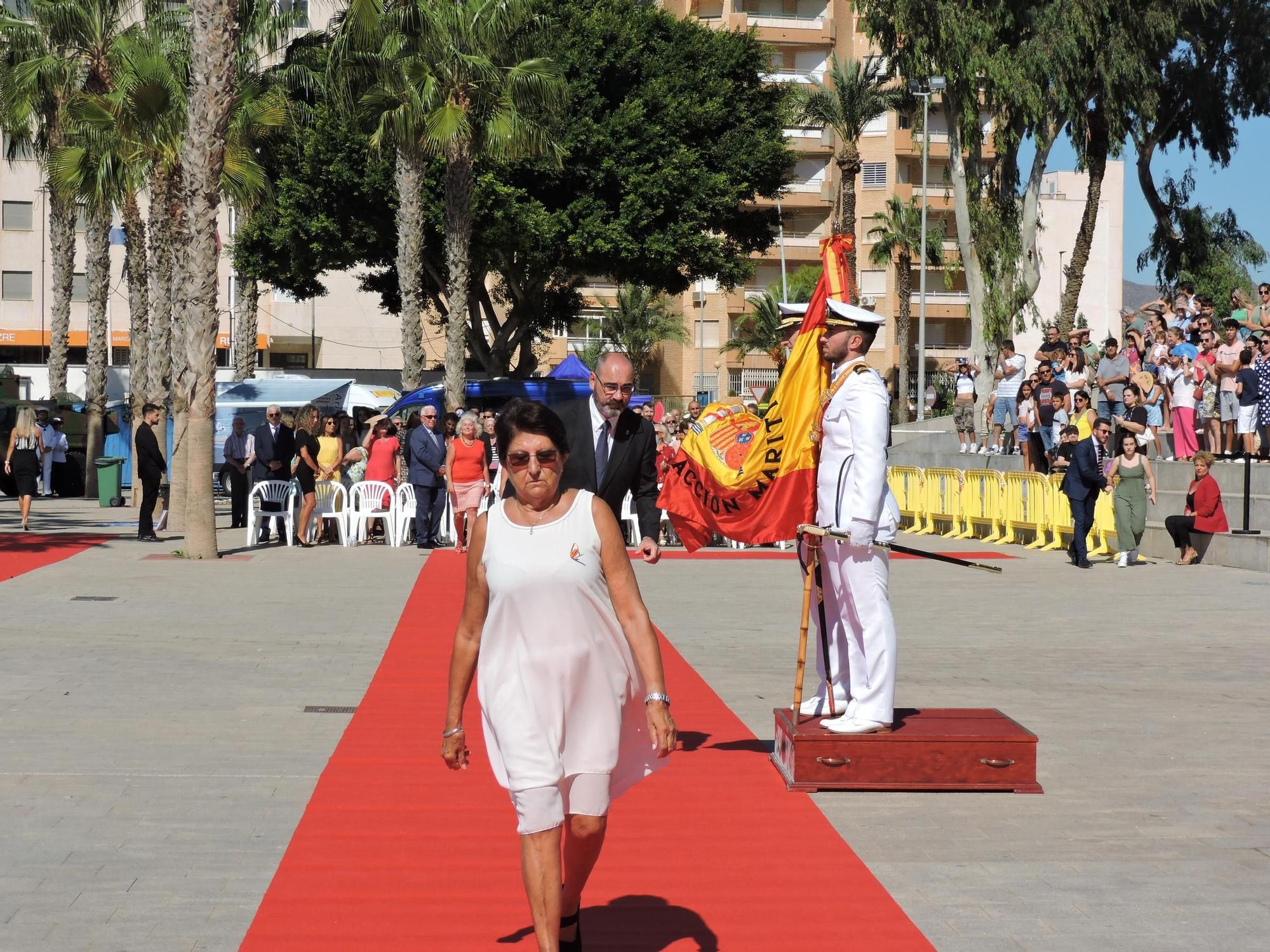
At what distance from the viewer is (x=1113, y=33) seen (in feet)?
119

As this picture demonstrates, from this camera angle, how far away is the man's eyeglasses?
4414mm

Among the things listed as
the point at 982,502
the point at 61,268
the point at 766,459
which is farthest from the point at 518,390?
the point at 766,459

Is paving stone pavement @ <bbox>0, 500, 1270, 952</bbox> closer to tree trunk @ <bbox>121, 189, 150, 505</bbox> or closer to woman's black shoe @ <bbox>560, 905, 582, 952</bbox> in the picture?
woman's black shoe @ <bbox>560, 905, 582, 952</bbox>

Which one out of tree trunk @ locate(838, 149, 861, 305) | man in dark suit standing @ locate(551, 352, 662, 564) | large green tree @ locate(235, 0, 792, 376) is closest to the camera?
man in dark suit standing @ locate(551, 352, 662, 564)

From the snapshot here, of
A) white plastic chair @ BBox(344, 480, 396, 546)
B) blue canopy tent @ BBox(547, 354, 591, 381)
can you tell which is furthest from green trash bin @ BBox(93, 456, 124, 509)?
blue canopy tent @ BBox(547, 354, 591, 381)

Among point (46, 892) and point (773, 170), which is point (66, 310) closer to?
point (773, 170)

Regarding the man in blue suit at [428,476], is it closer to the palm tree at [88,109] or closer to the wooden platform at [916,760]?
the palm tree at [88,109]

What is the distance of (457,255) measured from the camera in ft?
98.8

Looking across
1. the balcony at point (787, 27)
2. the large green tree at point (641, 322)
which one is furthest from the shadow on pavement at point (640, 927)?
the large green tree at point (641, 322)

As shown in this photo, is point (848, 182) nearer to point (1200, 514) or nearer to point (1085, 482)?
point (1200, 514)

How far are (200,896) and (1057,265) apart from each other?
8619cm

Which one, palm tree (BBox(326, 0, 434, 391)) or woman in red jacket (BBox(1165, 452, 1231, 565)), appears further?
palm tree (BBox(326, 0, 434, 391))

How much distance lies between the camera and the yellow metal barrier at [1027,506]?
861 inches

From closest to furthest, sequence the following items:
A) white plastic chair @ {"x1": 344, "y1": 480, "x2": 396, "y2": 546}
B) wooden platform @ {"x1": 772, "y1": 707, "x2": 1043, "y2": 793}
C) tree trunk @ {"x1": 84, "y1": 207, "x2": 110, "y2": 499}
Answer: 1. wooden platform @ {"x1": 772, "y1": 707, "x2": 1043, "y2": 793}
2. white plastic chair @ {"x1": 344, "y1": 480, "x2": 396, "y2": 546}
3. tree trunk @ {"x1": 84, "y1": 207, "x2": 110, "y2": 499}
